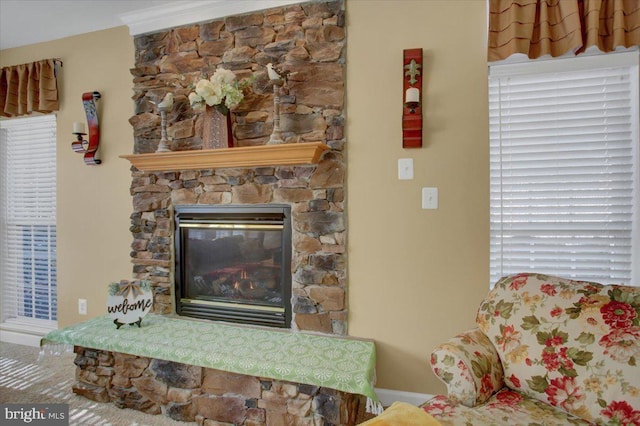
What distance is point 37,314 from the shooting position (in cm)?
308

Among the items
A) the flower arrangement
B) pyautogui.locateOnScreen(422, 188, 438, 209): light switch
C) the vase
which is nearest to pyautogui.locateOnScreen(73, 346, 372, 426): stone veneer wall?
pyautogui.locateOnScreen(422, 188, 438, 209): light switch

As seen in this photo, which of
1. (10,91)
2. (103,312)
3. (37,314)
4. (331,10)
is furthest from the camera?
(37,314)

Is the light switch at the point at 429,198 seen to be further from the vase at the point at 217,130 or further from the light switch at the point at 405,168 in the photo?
the vase at the point at 217,130

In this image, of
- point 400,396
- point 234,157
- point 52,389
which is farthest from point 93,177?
point 400,396

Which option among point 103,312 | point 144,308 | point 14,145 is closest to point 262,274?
point 144,308

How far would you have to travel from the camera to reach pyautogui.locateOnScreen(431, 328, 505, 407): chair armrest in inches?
47.3

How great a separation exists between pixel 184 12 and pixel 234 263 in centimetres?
179

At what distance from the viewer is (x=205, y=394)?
6.05 feet

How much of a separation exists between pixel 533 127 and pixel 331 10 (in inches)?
54.6

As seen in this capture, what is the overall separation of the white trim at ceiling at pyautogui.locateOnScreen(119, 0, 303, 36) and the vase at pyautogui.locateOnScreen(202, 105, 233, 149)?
682mm

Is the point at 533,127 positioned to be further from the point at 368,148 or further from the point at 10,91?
the point at 10,91

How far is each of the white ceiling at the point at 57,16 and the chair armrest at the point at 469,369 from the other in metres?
2.69

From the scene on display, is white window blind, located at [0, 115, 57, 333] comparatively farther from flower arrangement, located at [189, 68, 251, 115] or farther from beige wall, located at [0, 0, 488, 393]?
beige wall, located at [0, 0, 488, 393]

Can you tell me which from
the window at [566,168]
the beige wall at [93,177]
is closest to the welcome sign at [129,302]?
the beige wall at [93,177]
